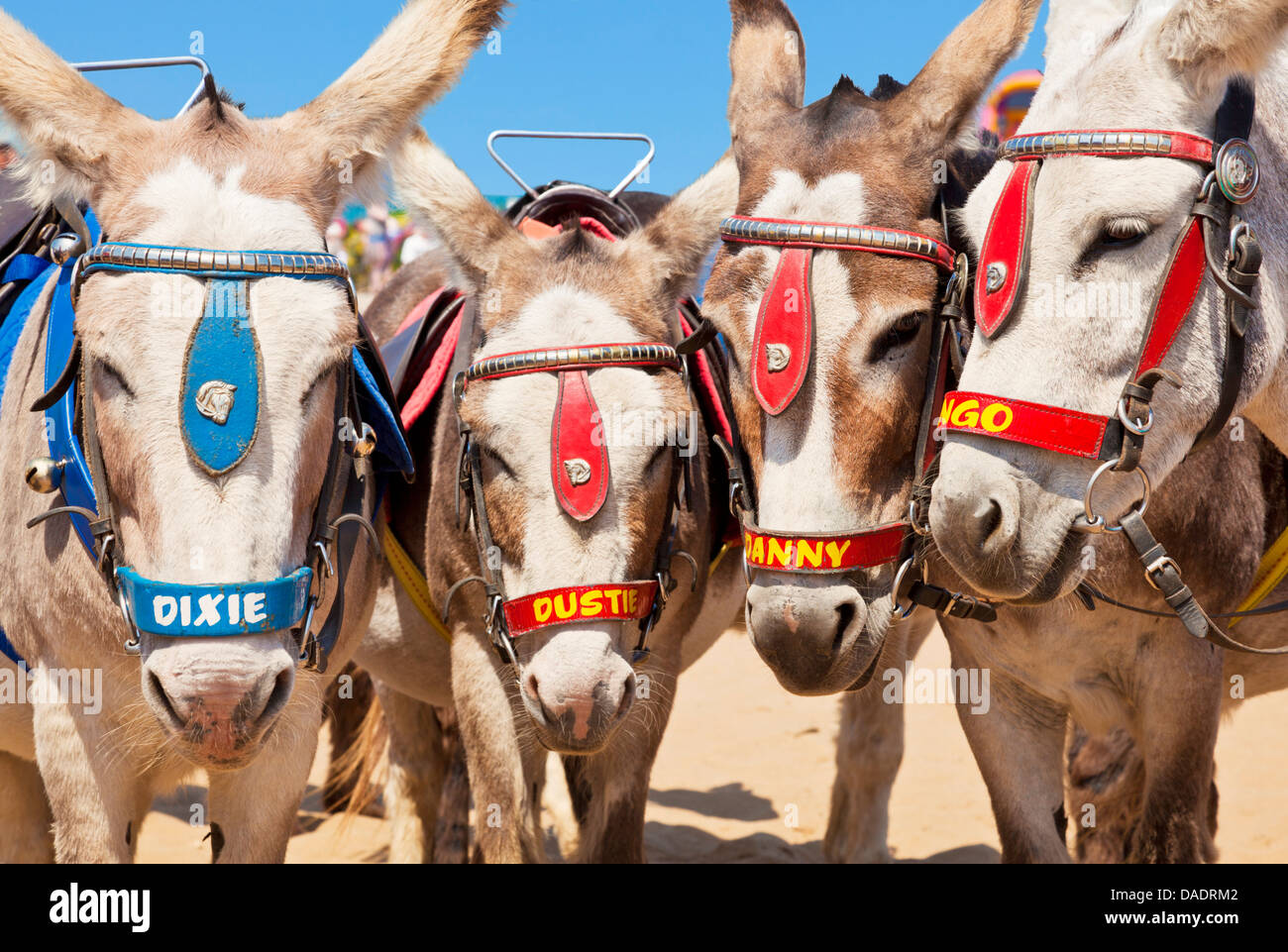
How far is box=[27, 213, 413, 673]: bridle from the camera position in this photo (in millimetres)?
2357

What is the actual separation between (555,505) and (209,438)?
0.93 metres

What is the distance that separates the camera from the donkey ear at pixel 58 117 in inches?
107

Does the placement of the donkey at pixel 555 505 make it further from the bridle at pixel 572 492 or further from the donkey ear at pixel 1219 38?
the donkey ear at pixel 1219 38

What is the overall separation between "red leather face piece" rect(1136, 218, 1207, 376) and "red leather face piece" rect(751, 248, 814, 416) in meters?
0.80

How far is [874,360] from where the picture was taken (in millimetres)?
2896

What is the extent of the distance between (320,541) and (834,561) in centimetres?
123

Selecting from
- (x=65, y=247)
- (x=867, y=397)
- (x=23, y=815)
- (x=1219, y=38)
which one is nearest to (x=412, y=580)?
(x=23, y=815)

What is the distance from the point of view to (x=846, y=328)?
9.39 ft

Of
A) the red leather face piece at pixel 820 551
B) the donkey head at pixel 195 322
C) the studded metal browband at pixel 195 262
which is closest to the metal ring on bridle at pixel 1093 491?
the red leather face piece at pixel 820 551

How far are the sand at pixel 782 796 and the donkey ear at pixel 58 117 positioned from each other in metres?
2.86

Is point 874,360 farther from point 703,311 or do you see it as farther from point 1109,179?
point 1109,179

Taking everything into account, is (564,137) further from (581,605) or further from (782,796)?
(782,796)

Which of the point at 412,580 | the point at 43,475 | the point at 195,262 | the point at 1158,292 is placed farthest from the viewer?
the point at 412,580
